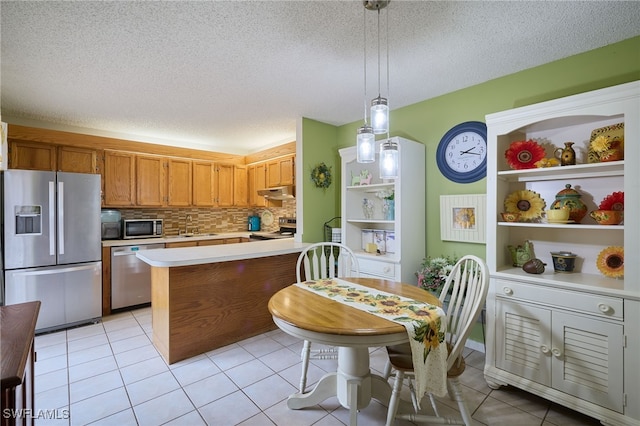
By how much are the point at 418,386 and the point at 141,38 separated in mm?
2608

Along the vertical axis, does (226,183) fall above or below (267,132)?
below

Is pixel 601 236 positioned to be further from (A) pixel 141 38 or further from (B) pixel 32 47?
(B) pixel 32 47

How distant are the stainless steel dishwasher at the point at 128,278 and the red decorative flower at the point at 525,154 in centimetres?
421

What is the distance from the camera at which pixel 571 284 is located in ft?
5.94

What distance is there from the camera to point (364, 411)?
6.10 ft

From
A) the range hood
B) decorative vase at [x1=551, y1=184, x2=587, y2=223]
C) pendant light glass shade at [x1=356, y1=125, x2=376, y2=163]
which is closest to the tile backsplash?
the range hood

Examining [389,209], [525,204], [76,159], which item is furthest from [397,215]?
[76,159]

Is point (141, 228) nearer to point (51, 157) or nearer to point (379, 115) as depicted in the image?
point (51, 157)

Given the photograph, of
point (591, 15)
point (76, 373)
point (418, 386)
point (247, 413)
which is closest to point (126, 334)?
point (76, 373)

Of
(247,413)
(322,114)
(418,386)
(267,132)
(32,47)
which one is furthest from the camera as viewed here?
(267,132)

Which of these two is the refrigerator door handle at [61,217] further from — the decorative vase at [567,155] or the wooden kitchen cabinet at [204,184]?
the decorative vase at [567,155]

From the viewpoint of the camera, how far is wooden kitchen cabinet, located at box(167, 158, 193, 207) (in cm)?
445

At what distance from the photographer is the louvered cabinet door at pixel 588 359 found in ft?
5.46

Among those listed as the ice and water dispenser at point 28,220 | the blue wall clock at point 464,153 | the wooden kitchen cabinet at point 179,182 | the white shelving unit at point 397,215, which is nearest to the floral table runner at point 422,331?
the white shelving unit at point 397,215
